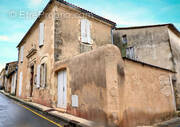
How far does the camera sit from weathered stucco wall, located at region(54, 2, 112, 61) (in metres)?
7.83

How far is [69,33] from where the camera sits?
8406 millimetres

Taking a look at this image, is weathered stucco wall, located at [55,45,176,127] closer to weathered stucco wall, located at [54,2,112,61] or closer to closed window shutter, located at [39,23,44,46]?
weathered stucco wall, located at [54,2,112,61]

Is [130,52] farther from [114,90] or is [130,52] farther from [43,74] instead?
[114,90]

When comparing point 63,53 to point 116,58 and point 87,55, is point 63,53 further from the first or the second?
point 116,58

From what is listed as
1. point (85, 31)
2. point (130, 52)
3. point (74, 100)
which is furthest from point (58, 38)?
point (130, 52)

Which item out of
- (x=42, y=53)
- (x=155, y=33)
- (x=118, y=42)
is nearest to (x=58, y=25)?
(x=42, y=53)

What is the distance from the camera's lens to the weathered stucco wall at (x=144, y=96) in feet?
13.8

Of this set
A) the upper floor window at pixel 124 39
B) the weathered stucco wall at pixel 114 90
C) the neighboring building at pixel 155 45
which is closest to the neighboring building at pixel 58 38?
the upper floor window at pixel 124 39

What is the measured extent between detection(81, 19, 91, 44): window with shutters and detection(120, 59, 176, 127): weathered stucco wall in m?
4.98

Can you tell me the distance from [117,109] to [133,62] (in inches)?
74.3

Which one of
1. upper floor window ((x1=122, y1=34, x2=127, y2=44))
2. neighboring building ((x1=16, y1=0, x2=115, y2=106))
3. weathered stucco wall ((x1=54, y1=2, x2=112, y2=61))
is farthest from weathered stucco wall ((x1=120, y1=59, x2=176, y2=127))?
upper floor window ((x1=122, y1=34, x2=127, y2=44))

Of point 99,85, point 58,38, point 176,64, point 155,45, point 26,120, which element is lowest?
point 26,120

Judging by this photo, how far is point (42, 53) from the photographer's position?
9.00 meters

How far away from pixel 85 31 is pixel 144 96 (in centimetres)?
616
